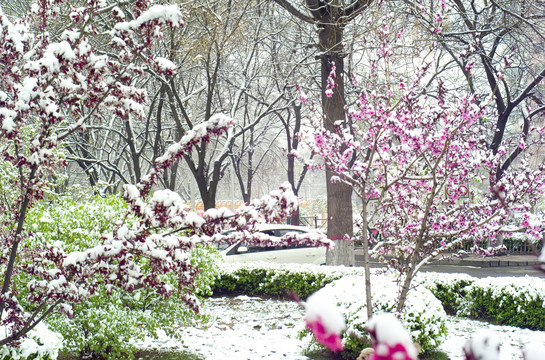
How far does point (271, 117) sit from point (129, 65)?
21872 millimetres

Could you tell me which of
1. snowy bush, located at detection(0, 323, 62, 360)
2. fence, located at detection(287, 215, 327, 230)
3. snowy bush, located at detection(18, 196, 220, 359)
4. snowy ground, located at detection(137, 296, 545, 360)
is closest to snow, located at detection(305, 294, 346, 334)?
snowy bush, located at detection(0, 323, 62, 360)

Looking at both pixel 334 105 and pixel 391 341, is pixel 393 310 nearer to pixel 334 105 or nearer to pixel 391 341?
pixel 334 105

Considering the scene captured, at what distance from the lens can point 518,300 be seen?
29.8ft

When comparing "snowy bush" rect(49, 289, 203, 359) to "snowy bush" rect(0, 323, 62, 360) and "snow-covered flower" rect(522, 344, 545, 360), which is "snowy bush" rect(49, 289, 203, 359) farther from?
"snow-covered flower" rect(522, 344, 545, 360)

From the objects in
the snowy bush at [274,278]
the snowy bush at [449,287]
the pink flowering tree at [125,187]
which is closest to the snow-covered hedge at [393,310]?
the snowy bush at [449,287]

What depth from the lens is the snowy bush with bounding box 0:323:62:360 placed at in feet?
15.8

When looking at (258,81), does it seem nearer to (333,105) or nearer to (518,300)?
(333,105)

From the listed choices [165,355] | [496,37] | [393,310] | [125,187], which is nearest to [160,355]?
[165,355]

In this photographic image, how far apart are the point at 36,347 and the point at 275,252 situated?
9734mm

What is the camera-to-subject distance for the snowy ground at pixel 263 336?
7582 millimetres

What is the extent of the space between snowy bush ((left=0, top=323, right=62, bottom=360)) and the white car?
8611 mm

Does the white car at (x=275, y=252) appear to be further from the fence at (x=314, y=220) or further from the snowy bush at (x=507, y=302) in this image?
the fence at (x=314, y=220)

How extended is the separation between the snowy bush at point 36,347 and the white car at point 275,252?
339 inches

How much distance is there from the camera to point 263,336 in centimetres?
866
